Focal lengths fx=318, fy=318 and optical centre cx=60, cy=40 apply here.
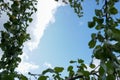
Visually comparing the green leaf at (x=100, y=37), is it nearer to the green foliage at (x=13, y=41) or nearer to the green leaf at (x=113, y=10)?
the green leaf at (x=113, y=10)

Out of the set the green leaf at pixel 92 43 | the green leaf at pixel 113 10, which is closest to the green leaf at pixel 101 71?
the green leaf at pixel 92 43

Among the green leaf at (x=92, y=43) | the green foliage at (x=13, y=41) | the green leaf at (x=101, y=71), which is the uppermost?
the green foliage at (x=13, y=41)

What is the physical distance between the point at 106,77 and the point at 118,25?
0.49 metres

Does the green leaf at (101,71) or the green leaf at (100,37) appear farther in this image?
the green leaf at (100,37)

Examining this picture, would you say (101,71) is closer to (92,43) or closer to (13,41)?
(92,43)

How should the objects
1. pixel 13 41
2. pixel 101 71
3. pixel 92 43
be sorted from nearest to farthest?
pixel 101 71 → pixel 92 43 → pixel 13 41

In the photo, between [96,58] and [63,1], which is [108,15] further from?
[63,1]

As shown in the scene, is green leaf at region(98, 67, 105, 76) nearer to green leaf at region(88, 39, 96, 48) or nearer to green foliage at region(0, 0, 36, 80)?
green leaf at region(88, 39, 96, 48)

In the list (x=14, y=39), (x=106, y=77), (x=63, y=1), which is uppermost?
(x=63, y=1)

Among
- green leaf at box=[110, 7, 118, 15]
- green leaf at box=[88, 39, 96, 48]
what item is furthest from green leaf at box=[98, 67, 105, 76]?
green leaf at box=[110, 7, 118, 15]

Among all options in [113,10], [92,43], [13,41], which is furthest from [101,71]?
[13,41]

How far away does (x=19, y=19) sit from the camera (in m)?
6.43

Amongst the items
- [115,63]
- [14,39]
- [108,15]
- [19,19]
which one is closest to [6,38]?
[14,39]

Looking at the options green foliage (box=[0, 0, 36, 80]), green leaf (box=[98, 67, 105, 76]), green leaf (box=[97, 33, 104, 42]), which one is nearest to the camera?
green leaf (box=[98, 67, 105, 76])
